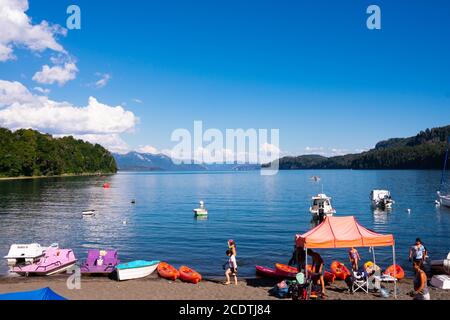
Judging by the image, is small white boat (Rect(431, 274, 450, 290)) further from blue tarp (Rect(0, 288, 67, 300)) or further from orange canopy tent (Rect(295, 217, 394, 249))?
blue tarp (Rect(0, 288, 67, 300))

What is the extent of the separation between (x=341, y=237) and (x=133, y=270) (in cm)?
1305

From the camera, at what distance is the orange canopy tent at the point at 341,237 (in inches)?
834

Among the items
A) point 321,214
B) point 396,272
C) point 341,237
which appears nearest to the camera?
point 341,237

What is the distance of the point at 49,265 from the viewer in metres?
28.0

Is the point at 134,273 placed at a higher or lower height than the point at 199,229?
higher

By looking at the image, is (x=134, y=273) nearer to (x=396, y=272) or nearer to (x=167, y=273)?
(x=167, y=273)

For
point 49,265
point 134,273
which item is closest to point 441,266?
point 134,273

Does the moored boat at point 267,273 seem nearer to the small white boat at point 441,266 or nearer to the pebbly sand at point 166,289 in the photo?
the pebbly sand at point 166,289

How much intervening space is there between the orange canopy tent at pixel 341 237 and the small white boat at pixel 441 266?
6.76m

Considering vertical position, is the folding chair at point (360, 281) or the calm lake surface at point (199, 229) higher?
the folding chair at point (360, 281)

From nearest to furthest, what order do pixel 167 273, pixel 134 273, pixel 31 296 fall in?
pixel 31 296 → pixel 134 273 → pixel 167 273

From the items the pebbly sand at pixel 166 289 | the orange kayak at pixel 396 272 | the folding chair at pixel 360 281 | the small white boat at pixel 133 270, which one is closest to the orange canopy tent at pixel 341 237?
the folding chair at pixel 360 281

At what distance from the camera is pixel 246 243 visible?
135 ft
